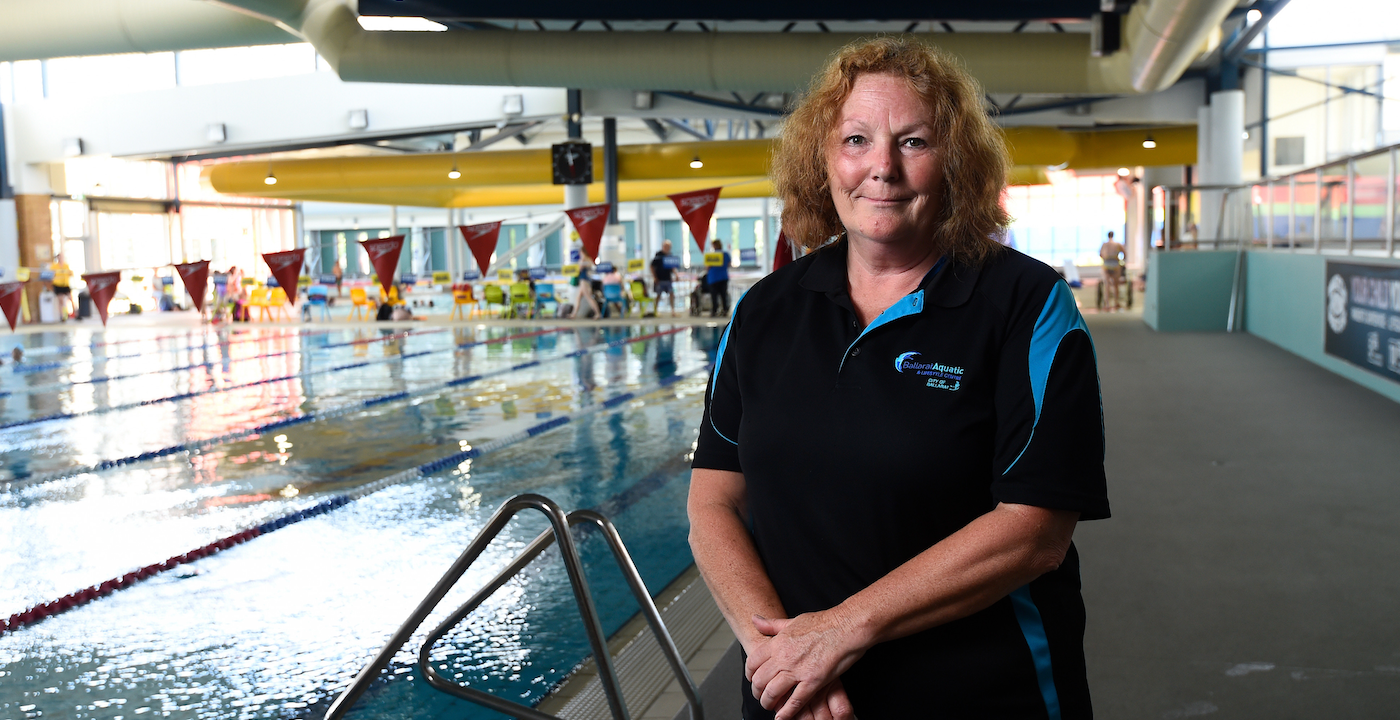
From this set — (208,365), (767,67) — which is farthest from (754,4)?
(208,365)

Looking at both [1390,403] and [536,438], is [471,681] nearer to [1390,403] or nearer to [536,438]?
[536,438]

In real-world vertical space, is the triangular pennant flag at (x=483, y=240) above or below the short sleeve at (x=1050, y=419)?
above

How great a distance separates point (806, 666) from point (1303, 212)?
10.6 m

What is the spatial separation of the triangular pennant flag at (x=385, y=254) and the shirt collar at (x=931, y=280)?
13.8 metres

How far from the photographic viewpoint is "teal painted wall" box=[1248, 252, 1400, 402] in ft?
26.0

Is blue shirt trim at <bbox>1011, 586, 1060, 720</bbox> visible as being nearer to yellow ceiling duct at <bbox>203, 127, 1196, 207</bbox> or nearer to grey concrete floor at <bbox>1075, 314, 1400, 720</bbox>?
grey concrete floor at <bbox>1075, 314, 1400, 720</bbox>

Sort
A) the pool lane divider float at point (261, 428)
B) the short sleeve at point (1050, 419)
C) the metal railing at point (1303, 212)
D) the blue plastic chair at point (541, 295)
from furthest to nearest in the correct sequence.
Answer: the blue plastic chair at point (541, 295) → the metal railing at point (1303, 212) → the pool lane divider float at point (261, 428) → the short sleeve at point (1050, 419)

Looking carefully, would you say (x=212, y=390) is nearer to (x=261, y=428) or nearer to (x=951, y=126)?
(x=261, y=428)

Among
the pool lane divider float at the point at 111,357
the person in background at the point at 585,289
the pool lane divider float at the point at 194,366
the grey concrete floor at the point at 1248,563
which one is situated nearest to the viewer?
the grey concrete floor at the point at 1248,563

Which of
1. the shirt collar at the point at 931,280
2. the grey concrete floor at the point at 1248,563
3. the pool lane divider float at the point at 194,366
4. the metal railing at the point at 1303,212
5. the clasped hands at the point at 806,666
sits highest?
the metal railing at the point at 1303,212

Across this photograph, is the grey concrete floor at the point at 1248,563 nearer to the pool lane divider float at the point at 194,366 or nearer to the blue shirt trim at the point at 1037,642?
the blue shirt trim at the point at 1037,642

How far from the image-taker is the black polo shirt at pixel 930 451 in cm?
121

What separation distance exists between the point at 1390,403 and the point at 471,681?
629cm

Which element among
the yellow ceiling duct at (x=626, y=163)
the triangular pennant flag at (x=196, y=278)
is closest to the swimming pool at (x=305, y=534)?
the triangular pennant flag at (x=196, y=278)
